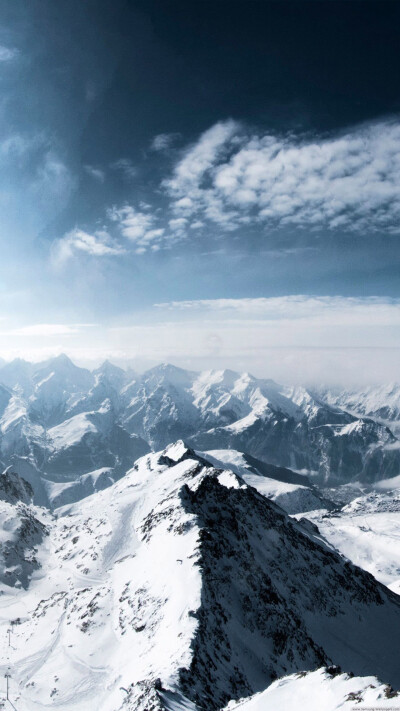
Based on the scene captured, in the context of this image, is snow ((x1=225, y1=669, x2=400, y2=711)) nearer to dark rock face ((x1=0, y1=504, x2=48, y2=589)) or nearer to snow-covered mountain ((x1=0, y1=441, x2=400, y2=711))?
snow-covered mountain ((x1=0, y1=441, x2=400, y2=711))

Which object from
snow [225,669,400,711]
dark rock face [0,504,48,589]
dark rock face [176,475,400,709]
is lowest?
dark rock face [0,504,48,589]

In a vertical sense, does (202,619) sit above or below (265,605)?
above

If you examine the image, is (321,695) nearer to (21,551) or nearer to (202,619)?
(202,619)

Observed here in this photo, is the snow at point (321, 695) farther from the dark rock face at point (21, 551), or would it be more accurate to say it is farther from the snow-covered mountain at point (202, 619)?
the dark rock face at point (21, 551)

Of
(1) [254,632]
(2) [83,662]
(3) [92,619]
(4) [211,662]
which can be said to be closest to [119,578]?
(3) [92,619]

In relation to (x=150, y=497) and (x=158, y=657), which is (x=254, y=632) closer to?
(x=158, y=657)

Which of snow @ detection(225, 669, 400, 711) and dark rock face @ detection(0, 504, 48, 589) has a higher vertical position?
snow @ detection(225, 669, 400, 711)

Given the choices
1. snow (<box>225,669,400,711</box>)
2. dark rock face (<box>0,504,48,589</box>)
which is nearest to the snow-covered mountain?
snow (<box>225,669,400,711</box>)

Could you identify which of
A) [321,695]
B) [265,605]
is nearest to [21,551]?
[265,605]
